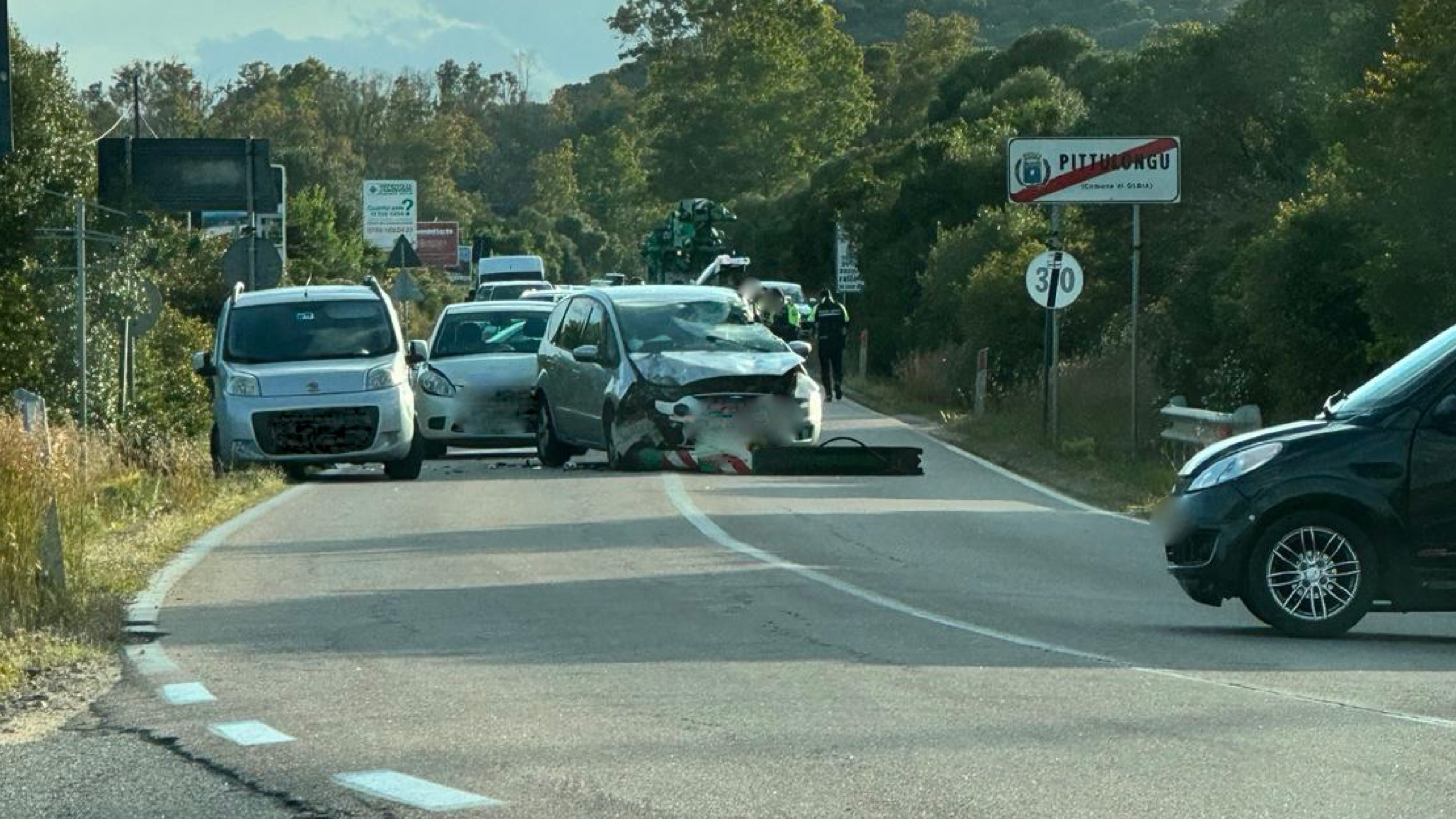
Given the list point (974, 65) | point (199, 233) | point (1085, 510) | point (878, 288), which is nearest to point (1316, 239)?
point (1085, 510)

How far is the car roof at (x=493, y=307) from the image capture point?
28062 mm

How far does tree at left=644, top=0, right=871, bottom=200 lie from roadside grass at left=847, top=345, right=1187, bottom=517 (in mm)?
65074

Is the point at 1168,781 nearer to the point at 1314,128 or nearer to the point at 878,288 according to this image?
the point at 1314,128

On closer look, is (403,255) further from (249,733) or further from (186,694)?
Result: (249,733)

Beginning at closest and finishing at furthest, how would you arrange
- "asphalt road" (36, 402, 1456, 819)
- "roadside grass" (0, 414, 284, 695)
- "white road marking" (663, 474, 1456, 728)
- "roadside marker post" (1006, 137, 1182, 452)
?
"asphalt road" (36, 402, 1456, 819) < "white road marking" (663, 474, 1456, 728) < "roadside grass" (0, 414, 284, 695) < "roadside marker post" (1006, 137, 1182, 452)

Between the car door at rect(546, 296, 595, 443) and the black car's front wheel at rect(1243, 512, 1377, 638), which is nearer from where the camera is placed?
the black car's front wheel at rect(1243, 512, 1377, 638)

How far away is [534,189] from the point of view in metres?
172

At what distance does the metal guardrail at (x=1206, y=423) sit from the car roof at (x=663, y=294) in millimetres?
4493

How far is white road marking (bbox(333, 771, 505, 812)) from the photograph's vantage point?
7.40 metres

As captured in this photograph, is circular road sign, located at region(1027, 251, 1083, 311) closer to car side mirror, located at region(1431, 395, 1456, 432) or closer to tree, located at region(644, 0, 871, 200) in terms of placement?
car side mirror, located at region(1431, 395, 1456, 432)

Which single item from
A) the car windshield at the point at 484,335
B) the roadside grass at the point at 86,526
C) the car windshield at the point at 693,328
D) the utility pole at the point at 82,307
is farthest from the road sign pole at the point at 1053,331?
the utility pole at the point at 82,307

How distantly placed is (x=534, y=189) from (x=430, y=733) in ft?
539

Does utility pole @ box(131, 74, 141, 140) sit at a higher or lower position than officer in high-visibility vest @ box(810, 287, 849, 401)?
higher

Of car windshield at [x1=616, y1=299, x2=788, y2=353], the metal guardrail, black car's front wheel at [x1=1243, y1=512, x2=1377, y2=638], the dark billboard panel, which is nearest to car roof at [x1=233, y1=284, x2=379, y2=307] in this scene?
car windshield at [x1=616, y1=299, x2=788, y2=353]
